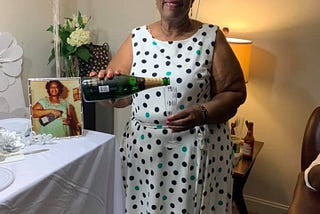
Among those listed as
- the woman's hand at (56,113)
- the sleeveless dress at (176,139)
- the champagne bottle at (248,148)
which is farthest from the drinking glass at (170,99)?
the champagne bottle at (248,148)

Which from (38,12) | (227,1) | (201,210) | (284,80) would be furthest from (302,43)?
(38,12)

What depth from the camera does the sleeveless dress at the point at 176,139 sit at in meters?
1.33

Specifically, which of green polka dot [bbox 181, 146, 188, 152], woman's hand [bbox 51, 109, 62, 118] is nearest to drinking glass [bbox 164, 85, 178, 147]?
green polka dot [bbox 181, 146, 188, 152]

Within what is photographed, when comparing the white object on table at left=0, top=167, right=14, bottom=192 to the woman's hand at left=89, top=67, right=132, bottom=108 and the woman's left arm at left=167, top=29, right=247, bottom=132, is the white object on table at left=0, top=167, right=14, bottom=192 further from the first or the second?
the woman's left arm at left=167, top=29, right=247, bottom=132

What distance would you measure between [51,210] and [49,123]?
299 mm

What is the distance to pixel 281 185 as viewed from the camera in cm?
230

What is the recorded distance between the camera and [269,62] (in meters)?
2.16

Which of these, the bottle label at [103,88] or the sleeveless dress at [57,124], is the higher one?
the bottle label at [103,88]

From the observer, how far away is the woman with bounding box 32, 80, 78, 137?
116 cm

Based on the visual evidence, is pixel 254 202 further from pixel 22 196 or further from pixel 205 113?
pixel 22 196

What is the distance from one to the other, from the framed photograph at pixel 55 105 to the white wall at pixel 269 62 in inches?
38.1

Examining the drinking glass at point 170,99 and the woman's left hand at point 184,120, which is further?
the drinking glass at point 170,99

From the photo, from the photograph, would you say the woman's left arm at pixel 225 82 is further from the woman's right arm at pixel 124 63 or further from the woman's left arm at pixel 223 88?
the woman's right arm at pixel 124 63

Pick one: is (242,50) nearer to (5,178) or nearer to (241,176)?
(241,176)
